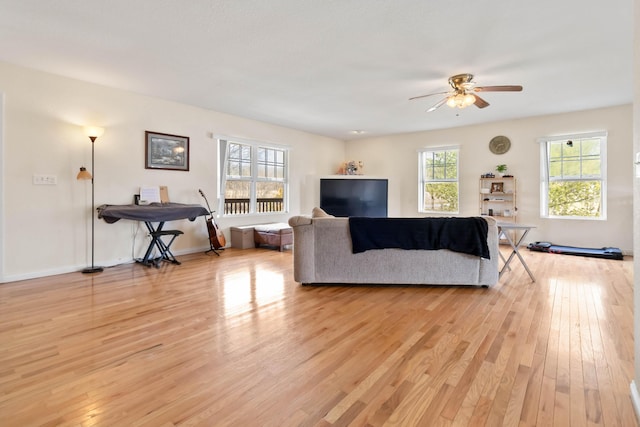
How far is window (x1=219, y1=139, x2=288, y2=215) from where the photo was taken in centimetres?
585

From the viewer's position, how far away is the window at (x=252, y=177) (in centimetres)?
585

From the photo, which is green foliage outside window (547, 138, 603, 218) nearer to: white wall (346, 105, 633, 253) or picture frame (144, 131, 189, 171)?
white wall (346, 105, 633, 253)

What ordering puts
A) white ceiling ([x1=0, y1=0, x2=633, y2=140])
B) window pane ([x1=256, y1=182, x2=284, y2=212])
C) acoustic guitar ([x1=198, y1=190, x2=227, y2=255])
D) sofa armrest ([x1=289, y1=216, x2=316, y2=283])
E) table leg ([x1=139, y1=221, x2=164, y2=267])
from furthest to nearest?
window pane ([x1=256, y1=182, x2=284, y2=212]) < acoustic guitar ([x1=198, y1=190, x2=227, y2=255]) < table leg ([x1=139, y1=221, x2=164, y2=267]) < sofa armrest ([x1=289, y1=216, x2=316, y2=283]) < white ceiling ([x1=0, y1=0, x2=633, y2=140])

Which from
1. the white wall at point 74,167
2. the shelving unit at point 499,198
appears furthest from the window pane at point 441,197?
the white wall at point 74,167

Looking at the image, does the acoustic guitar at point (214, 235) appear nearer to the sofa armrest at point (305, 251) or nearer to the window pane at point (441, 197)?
the sofa armrest at point (305, 251)

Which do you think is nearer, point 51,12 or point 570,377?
point 570,377

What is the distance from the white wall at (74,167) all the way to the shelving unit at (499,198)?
528 centimetres

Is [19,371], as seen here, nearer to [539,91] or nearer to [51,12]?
[51,12]

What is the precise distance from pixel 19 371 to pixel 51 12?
8.51ft

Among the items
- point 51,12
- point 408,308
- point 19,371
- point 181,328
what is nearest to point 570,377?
point 408,308

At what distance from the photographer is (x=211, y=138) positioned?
18.2 feet

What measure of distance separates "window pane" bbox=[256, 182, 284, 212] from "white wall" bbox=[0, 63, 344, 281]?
1254 millimetres

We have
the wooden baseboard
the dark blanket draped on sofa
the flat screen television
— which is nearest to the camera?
the wooden baseboard

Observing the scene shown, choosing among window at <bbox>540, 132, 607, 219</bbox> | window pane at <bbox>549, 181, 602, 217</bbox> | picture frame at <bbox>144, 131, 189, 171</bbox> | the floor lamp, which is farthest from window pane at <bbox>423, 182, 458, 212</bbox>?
the floor lamp
